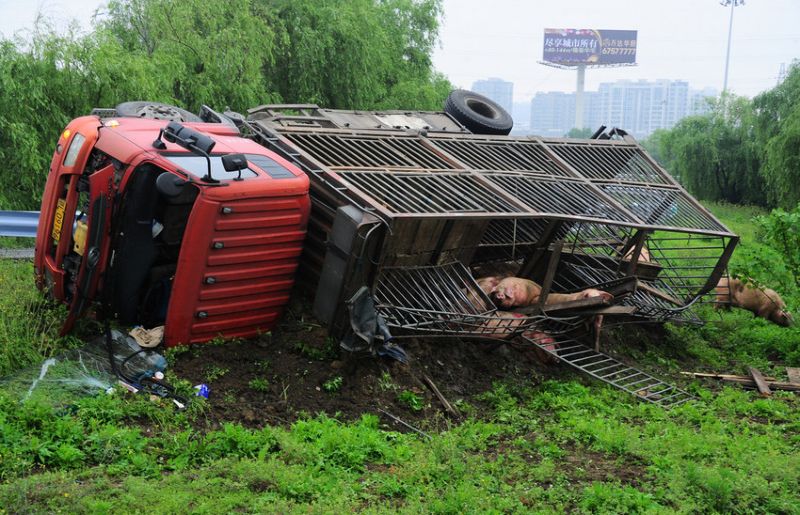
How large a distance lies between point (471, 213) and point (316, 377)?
2.49m

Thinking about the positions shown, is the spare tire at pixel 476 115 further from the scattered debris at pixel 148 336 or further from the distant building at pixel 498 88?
the distant building at pixel 498 88

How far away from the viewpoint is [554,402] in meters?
9.69

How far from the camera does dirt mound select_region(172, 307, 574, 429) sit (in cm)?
851

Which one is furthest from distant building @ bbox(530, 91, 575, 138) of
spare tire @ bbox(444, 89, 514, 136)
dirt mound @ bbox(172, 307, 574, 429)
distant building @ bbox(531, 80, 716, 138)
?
dirt mound @ bbox(172, 307, 574, 429)

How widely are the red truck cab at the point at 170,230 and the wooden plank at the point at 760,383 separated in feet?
19.0

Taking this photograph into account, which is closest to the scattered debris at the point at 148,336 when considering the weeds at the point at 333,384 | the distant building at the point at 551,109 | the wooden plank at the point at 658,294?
the weeds at the point at 333,384

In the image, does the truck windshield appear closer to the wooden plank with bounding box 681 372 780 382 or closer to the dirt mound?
the dirt mound

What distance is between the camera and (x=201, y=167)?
29.3 ft

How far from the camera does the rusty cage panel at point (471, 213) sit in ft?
31.7

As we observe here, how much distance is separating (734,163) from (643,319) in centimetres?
2625

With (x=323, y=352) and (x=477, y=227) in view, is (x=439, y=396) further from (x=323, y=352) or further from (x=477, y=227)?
(x=477, y=227)

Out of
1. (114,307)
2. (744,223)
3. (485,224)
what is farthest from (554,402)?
(744,223)

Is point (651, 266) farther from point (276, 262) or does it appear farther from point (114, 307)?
point (114, 307)

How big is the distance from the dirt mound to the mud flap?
26 cm
